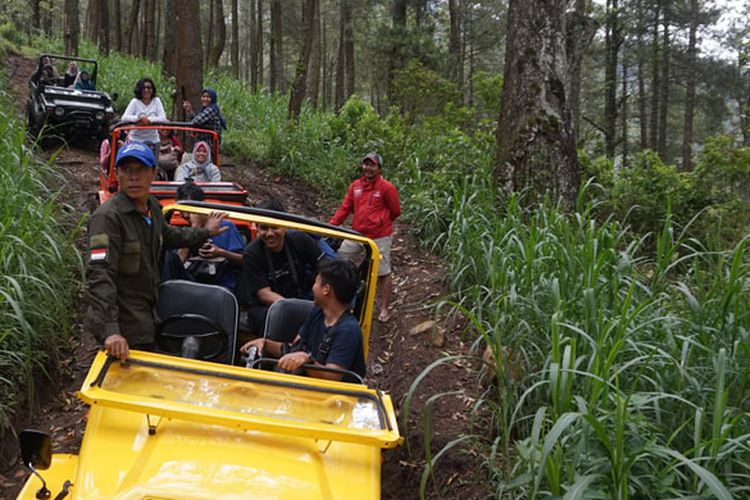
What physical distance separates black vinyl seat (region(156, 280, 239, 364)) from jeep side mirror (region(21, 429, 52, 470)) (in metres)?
1.34

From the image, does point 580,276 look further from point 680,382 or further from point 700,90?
point 700,90

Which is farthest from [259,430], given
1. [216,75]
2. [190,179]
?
[216,75]

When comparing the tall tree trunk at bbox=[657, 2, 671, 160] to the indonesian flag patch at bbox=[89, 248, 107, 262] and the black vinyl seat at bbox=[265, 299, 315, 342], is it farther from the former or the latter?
the indonesian flag patch at bbox=[89, 248, 107, 262]

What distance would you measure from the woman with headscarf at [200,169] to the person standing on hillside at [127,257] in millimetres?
4747

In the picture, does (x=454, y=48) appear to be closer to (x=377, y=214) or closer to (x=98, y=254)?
(x=377, y=214)

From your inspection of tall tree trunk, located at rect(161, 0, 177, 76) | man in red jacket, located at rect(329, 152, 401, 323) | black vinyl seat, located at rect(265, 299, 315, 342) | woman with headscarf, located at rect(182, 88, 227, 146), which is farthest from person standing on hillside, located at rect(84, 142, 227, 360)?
tall tree trunk, located at rect(161, 0, 177, 76)

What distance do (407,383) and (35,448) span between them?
3.62 metres

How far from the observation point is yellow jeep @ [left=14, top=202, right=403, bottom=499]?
2.63 m

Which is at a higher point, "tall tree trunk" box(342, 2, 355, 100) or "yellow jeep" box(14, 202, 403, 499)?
"tall tree trunk" box(342, 2, 355, 100)

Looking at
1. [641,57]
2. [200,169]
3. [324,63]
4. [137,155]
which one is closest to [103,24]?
[324,63]

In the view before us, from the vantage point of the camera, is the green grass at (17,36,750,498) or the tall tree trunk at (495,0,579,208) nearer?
the green grass at (17,36,750,498)

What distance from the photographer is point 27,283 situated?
5.34m

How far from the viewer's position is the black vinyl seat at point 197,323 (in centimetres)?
406

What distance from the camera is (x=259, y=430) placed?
293cm
